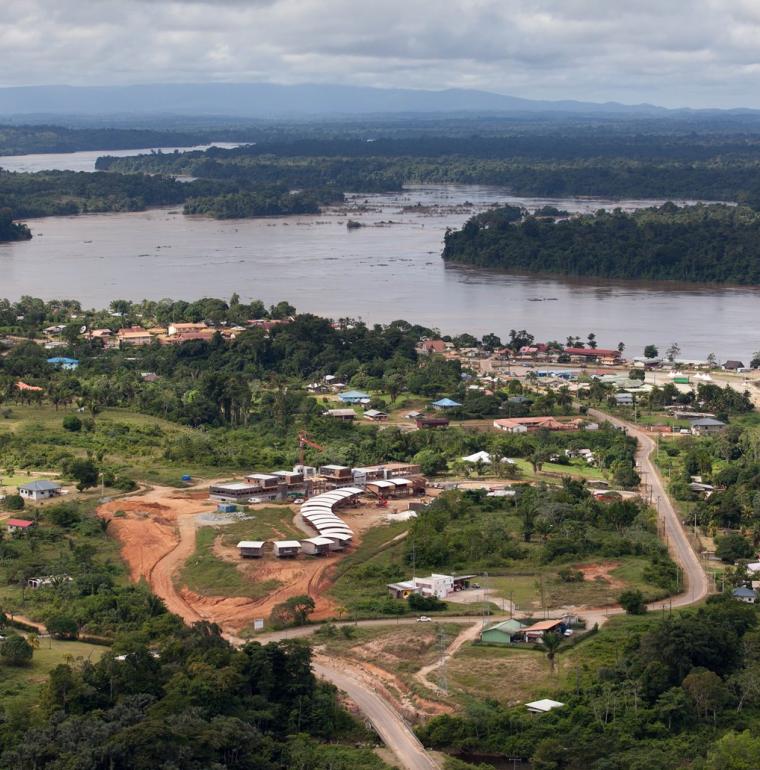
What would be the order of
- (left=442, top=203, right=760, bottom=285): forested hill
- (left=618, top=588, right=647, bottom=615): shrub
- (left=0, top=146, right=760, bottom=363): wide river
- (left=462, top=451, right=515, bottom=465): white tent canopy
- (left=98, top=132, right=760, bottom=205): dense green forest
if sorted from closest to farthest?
(left=618, top=588, right=647, bottom=615): shrub
(left=462, top=451, right=515, bottom=465): white tent canopy
(left=0, top=146, right=760, bottom=363): wide river
(left=442, top=203, right=760, bottom=285): forested hill
(left=98, top=132, right=760, bottom=205): dense green forest

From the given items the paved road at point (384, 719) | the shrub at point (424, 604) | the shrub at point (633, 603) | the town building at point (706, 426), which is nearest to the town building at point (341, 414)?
the town building at point (706, 426)

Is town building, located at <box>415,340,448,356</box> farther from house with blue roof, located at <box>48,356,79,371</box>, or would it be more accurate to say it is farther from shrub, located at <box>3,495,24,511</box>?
shrub, located at <box>3,495,24,511</box>

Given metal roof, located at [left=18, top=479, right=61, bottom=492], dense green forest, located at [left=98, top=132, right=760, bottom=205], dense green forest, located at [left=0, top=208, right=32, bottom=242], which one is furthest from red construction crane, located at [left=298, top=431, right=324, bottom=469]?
dense green forest, located at [left=98, top=132, right=760, bottom=205]

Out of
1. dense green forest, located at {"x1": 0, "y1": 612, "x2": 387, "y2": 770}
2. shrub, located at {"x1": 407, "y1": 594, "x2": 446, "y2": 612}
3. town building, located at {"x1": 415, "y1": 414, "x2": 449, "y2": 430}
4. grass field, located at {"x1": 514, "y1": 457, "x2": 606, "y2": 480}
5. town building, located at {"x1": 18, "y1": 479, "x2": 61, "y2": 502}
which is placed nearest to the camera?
dense green forest, located at {"x1": 0, "y1": 612, "x2": 387, "y2": 770}

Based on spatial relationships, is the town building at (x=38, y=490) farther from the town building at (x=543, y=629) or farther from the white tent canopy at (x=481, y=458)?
the town building at (x=543, y=629)

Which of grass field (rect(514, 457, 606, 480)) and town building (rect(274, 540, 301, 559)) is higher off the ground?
town building (rect(274, 540, 301, 559))

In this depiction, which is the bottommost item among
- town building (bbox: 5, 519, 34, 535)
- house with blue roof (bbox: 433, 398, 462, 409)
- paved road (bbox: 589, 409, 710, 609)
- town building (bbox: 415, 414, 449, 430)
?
paved road (bbox: 589, 409, 710, 609)

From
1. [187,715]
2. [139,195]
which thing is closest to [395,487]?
[187,715]
